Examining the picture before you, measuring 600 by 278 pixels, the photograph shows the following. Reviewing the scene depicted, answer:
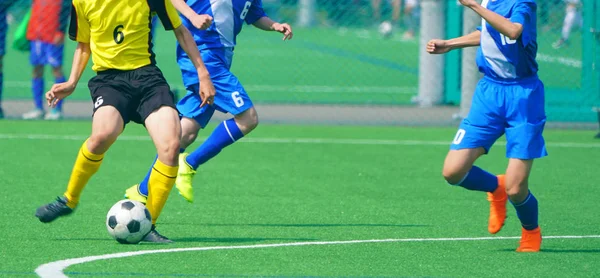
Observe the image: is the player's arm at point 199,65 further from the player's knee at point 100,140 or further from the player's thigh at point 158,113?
the player's knee at point 100,140

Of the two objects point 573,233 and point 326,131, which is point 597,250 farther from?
point 326,131

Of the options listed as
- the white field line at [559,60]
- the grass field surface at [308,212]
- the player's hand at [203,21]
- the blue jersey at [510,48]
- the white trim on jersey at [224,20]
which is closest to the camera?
the grass field surface at [308,212]

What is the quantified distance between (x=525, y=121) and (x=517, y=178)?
320mm

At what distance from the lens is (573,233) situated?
733 centimetres

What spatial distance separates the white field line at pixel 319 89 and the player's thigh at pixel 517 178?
11372 mm

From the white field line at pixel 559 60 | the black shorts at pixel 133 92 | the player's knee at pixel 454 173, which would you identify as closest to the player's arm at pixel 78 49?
the black shorts at pixel 133 92

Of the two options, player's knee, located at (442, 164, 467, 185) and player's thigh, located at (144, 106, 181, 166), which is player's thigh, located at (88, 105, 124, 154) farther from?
player's knee, located at (442, 164, 467, 185)

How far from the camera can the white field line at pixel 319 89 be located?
18.1 metres

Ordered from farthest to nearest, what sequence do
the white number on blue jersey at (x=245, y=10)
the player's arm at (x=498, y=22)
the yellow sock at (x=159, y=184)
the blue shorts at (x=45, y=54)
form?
the blue shorts at (x=45, y=54) → the white number on blue jersey at (x=245, y=10) → the yellow sock at (x=159, y=184) → the player's arm at (x=498, y=22)

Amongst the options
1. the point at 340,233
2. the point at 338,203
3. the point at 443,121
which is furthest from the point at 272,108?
the point at 340,233

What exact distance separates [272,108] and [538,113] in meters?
9.08

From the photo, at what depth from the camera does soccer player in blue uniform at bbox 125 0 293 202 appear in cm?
792

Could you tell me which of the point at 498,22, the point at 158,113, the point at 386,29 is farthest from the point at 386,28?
the point at 498,22

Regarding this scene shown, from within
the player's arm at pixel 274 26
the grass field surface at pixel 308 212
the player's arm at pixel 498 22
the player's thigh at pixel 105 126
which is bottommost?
the grass field surface at pixel 308 212
